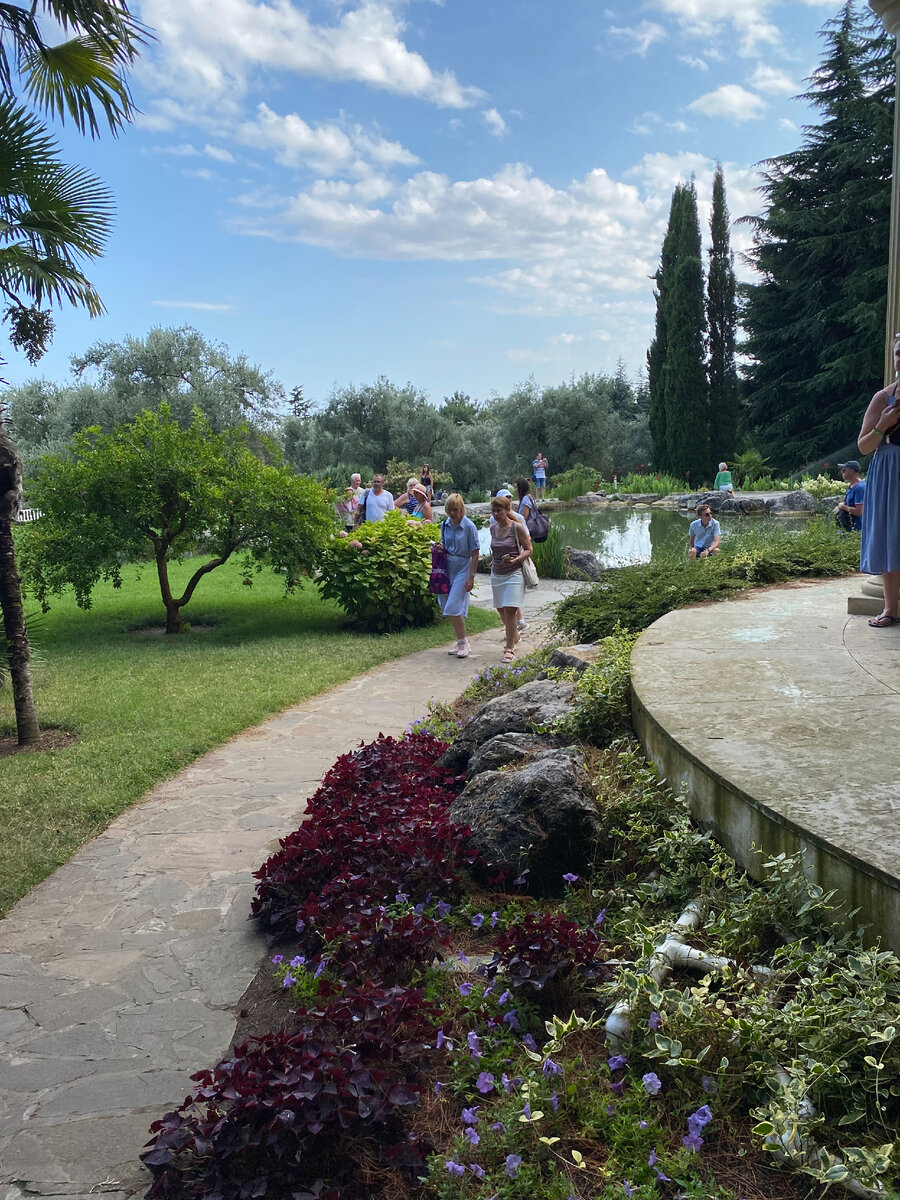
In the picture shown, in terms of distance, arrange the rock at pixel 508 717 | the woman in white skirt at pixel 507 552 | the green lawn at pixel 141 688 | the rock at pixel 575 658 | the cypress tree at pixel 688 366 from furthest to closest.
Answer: the cypress tree at pixel 688 366
the woman in white skirt at pixel 507 552
the rock at pixel 575 658
the green lawn at pixel 141 688
the rock at pixel 508 717

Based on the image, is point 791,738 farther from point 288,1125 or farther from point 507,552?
point 507,552

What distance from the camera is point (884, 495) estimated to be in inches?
187

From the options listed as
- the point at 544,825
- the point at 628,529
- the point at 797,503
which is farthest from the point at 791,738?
the point at 797,503

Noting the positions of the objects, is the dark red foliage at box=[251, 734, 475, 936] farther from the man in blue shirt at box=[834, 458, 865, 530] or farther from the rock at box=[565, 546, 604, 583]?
the rock at box=[565, 546, 604, 583]

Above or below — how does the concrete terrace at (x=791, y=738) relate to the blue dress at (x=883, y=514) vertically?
below

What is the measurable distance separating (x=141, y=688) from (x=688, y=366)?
99.7 feet

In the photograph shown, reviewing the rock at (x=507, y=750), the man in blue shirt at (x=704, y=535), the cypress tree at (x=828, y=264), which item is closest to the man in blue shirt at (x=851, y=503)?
the man in blue shirt at (x=704, y=535)

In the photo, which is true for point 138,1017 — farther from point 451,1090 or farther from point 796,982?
point 796,982

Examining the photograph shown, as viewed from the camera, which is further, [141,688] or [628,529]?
[628,529]

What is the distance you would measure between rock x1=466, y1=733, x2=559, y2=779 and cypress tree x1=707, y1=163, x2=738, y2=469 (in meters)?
32.6

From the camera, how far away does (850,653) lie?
430 centimetres

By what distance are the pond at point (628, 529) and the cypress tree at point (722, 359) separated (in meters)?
8.50

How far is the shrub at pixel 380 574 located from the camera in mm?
10211

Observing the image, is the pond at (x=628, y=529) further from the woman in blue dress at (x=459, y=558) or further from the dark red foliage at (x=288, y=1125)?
the dark red foliage at (x=288, y=1125)
